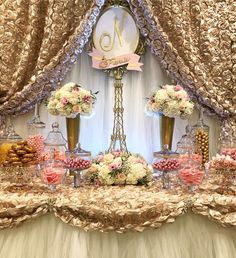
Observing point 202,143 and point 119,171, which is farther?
point 202,143

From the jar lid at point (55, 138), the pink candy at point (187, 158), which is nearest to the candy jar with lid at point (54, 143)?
the jar lid at point (55, 138)

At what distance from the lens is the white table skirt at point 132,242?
1739 mm

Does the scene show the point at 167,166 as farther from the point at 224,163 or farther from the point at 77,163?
the point at 77,163

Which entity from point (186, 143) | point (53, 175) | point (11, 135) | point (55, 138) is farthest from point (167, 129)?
point (11, 135)

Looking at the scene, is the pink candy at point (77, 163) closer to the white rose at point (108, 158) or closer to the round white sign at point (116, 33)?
the white rose at point (108, 158)

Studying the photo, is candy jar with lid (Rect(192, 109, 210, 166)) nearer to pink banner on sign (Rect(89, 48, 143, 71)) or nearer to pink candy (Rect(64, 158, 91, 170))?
pink banner on sign (Rect(89, 48, 143, 71))

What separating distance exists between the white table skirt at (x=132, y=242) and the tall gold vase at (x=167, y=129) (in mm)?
610

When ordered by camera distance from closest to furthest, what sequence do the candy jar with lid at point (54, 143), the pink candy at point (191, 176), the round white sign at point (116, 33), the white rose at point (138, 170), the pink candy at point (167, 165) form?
the pink candy at point (191, 176), the pink candy at point (167, 165), the white rose at point (138, 170), the candy jar with lid at point (54, 143), the round white sign at point (116, 33)

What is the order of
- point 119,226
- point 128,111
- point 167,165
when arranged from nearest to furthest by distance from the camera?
point 119,226 → point 167,165 → point 128,111

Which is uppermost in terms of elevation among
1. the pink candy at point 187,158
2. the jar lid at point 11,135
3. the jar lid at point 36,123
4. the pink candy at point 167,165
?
the jar lid at point 36,123

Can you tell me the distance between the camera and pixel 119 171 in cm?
210

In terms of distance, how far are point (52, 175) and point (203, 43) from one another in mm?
1073

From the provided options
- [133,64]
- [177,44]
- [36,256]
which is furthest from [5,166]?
[177,44]

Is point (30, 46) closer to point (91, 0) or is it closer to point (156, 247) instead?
point (91, 0)
